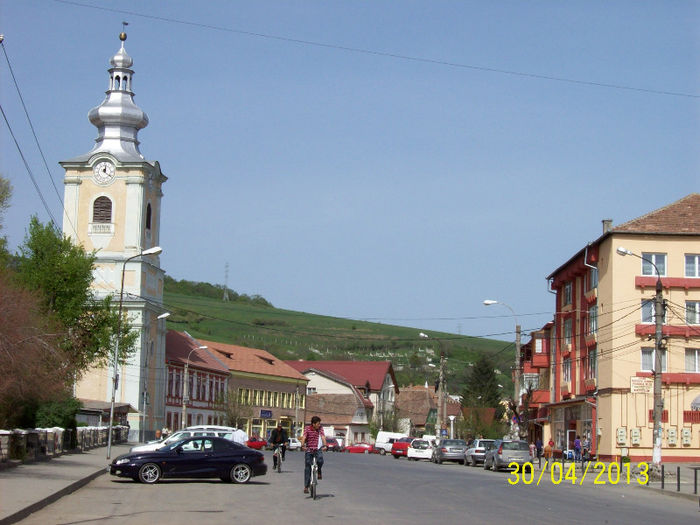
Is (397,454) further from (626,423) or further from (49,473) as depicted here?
(49,473)

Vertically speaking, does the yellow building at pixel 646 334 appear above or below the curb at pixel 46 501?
Answer: above

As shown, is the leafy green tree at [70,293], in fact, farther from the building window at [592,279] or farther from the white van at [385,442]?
the white van at [385,442]

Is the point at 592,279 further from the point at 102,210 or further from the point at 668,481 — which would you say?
the point at 102,210

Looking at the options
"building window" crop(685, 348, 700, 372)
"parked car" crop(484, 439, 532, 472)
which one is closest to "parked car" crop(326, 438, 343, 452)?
"building window" crop(685, 348, 700, 372)

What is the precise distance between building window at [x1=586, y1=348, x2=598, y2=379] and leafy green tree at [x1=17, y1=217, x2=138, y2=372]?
83.8 ft

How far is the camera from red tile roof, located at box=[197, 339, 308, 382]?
4348 inches

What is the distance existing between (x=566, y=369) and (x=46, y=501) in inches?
1937

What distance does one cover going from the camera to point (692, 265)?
178 ft

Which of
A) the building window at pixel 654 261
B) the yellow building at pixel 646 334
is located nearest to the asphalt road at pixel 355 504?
the yellow building at pixel 646 334

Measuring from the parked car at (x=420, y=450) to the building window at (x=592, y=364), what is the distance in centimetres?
1151

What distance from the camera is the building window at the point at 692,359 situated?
53906 millimetres

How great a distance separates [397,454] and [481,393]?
50.4 meters

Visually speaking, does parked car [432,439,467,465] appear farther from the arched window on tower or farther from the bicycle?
the arched window on tower

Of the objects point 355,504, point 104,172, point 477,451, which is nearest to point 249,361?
point 104,172
